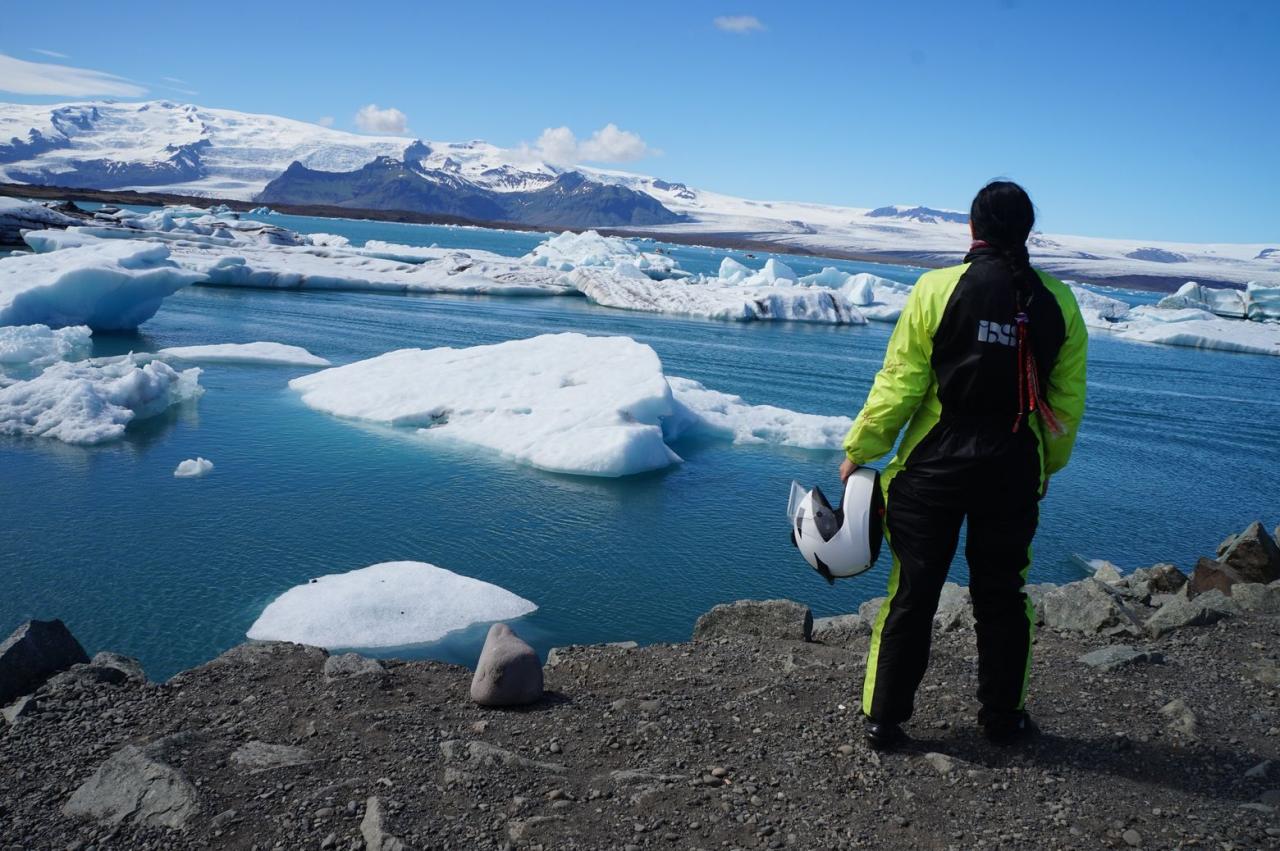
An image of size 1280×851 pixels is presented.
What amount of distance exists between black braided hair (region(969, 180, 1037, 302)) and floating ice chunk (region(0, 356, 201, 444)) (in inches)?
334

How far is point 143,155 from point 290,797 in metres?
215

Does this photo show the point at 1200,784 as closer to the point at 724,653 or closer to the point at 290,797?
the point at 724,653

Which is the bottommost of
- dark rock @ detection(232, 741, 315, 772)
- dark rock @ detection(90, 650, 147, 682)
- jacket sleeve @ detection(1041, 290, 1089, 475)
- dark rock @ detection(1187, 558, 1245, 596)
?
dark rock @ detection(90, 650, 147, 682)

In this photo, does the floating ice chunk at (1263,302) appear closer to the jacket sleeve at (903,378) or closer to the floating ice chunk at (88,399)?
the floating ice chunk at (88,399)

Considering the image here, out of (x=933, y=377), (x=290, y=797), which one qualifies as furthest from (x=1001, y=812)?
(x=290, y=797)

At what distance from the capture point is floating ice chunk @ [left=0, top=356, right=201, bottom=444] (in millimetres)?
8586

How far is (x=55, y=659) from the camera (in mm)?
3488

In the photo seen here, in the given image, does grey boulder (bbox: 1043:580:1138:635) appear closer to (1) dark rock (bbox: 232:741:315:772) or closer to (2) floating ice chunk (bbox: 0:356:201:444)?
(1) dark rock (bbox: 232:741:315:772)

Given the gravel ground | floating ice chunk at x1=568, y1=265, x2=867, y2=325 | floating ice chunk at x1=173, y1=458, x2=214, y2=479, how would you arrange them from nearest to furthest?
1. the gravel ground
2. floating ice chunk at x1=173, y1=458, x2=214, y2=479
3. floating ice chunk at x1=568, y1=265, x2=867, y2=325

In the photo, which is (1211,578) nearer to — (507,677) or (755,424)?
(507,677)

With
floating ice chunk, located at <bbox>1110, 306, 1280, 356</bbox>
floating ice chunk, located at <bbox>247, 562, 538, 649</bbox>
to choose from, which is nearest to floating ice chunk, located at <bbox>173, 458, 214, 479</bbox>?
floating ice chunk, located at <bbox>247, 562, 538, 649</bbox>

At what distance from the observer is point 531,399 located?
9867mm

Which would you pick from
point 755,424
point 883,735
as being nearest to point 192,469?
point 755,424

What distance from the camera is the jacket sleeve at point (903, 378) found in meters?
2.61
